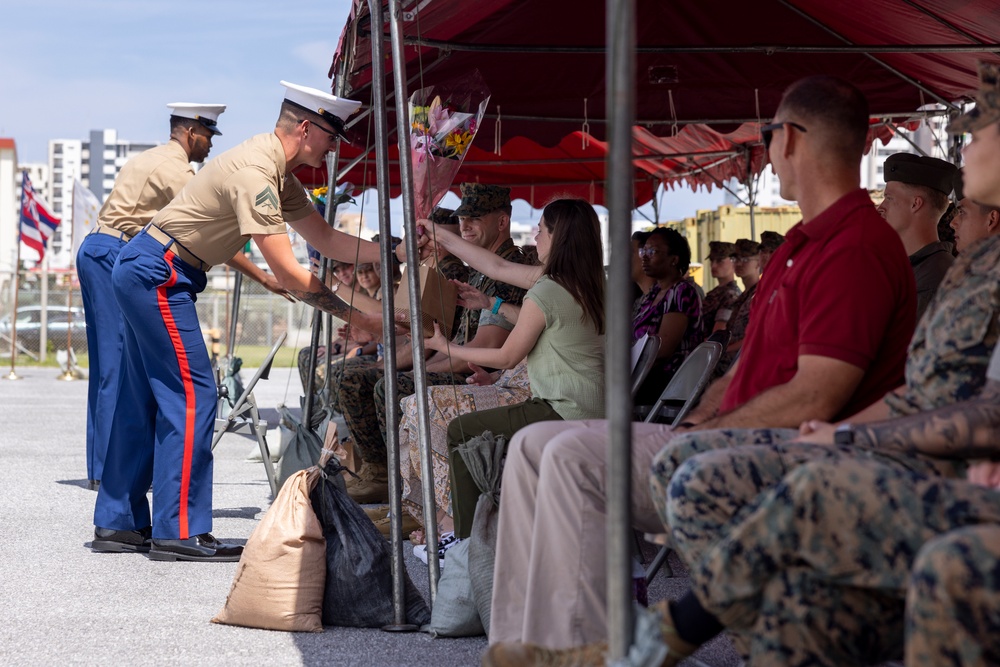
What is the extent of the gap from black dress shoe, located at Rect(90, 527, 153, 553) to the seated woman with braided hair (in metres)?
1.88

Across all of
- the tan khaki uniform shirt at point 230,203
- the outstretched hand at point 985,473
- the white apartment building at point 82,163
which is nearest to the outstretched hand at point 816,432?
the outstretched hand at point 985,473

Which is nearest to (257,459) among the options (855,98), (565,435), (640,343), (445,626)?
(640,343)

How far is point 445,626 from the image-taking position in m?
3.76

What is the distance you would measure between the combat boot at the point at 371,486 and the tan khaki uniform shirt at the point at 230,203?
206 centimetres

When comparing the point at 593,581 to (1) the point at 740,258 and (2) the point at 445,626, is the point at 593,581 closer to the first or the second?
(2) the point at 445,626

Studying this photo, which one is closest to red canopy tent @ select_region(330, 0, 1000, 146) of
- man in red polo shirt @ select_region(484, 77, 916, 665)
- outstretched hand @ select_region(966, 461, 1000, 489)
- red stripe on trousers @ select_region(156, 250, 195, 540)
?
red stripe on trousers @ select_region(156, 250, 195, 540)

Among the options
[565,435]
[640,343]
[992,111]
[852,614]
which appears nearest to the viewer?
[852,614]

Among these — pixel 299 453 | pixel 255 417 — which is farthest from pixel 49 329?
pixel 299 453

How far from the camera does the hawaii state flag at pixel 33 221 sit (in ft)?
66.8

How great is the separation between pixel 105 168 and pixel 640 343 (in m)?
132

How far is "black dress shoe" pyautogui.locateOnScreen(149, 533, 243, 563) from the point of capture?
5.06 meters

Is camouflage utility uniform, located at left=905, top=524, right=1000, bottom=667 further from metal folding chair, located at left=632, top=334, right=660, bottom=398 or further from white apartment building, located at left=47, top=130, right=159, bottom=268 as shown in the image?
white apartment building, located at left=47, top=130, right=159, bottom=268

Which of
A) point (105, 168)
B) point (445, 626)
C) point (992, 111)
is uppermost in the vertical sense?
point (105, 168)

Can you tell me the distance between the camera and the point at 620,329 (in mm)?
1843
